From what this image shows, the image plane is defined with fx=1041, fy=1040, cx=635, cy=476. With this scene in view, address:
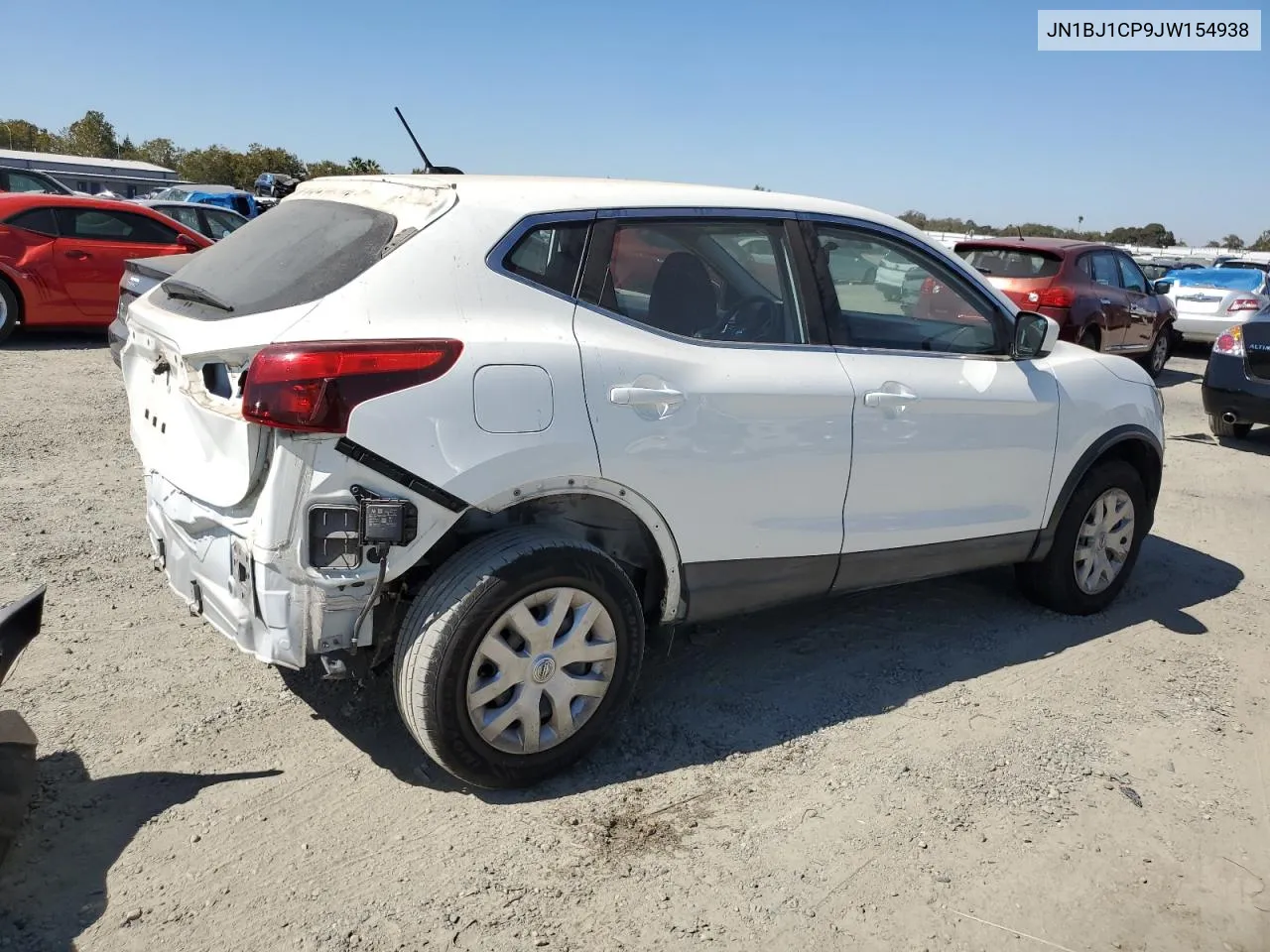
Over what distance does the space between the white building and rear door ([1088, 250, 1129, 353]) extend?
92.7 feet

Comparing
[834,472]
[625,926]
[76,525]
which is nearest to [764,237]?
[834,472]

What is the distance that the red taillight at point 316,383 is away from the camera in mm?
2762

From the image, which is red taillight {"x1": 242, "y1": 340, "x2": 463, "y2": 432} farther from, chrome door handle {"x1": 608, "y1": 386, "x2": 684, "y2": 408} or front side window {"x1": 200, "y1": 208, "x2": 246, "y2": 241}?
front side window {"x1": 200, "y1": 208, "x2": 246, "y2": 241}

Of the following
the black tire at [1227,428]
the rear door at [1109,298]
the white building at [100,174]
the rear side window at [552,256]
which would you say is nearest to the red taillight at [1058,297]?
the rear door at [1109,298]

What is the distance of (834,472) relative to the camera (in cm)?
377

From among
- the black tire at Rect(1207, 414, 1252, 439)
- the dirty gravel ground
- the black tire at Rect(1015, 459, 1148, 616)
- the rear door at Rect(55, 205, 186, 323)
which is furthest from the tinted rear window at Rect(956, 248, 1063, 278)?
the rear door at Rect(55, 205, 186, 323)

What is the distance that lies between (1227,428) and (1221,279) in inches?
316

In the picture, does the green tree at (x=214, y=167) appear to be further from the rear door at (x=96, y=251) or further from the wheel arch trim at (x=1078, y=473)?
the wheel arch trim at (x=1078, y=473)

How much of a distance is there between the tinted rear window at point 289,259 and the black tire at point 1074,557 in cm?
332

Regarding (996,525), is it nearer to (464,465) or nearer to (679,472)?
→ (679,472)

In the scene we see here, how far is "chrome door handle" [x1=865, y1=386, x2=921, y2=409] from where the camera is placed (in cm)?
382

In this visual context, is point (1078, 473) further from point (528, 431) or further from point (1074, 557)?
point (528, 431)

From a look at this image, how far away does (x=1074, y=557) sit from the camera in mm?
4844

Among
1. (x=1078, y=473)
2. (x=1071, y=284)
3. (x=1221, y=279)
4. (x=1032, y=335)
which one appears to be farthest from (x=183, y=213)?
(x=1221, y=279)
